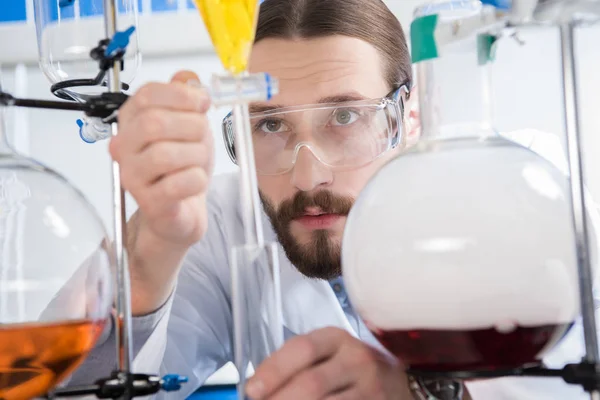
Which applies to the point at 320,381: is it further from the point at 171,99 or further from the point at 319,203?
the point at 319,203

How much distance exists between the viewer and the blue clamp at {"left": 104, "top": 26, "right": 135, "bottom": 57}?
0.71m

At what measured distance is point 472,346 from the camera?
553 millimetres

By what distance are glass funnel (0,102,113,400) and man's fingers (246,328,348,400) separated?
0.16 meters

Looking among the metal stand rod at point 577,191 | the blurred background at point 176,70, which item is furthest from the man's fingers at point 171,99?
the blurred background at point 176,70

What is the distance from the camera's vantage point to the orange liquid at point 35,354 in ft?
1.95

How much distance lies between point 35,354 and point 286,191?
1113 millimetres

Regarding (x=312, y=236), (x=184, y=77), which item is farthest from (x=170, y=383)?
(x=312, y=236)

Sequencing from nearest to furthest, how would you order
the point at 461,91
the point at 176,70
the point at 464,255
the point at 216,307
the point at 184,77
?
the point at 464,255
the point at 461,91
the point at 184,77
the point at 216,307
the point at 176,70

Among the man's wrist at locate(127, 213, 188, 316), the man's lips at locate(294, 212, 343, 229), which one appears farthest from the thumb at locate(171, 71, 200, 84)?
the man's lips at locate(294, 212, 343, 229)

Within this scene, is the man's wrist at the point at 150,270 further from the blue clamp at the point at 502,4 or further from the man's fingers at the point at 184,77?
the blue clamp at the point at 502,4

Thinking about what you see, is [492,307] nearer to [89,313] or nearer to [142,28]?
[89,313]

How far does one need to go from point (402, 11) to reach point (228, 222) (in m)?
1.39

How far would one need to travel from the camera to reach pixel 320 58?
1.67 m

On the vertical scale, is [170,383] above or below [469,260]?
below
